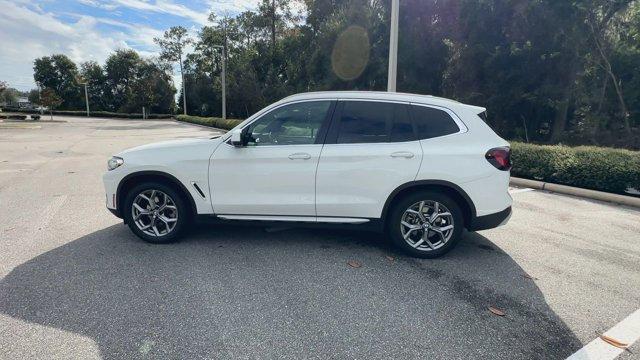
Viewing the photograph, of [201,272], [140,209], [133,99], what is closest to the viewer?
[201,272]

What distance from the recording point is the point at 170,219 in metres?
4.56

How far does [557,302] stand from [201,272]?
11.0 ft

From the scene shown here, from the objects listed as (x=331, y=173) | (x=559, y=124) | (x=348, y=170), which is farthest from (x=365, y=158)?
(x=559, y=124)

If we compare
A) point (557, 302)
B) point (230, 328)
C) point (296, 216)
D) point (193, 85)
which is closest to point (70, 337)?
point (230, 328)

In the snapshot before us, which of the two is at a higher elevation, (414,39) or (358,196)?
(414,39)

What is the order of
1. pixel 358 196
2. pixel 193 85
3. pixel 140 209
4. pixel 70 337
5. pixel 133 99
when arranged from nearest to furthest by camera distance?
pixel 70 337 < pixel 358 196 < pixel 140 209 < pixel 193 85 < pixel 133 99

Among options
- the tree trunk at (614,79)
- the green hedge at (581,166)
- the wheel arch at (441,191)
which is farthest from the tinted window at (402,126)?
the tree trunk at (614,79)

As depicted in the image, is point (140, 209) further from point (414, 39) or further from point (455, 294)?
point (414, 39)

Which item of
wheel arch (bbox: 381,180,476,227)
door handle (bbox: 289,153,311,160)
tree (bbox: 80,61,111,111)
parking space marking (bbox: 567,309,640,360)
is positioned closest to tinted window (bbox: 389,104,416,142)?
wheel arch (bbox: 381,180,476,227)

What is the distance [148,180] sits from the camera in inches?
178

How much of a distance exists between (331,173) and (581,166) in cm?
665

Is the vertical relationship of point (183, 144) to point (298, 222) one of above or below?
above

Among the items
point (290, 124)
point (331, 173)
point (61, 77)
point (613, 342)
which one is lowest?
point (613, 342)

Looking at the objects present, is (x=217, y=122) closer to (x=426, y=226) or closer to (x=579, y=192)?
(x=579, y=192)
